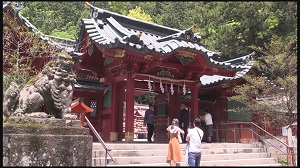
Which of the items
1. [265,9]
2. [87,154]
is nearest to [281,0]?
[265,9]

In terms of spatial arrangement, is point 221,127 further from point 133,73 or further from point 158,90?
point 133,73

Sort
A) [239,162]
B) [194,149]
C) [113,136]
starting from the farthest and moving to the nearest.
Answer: [113,136] < [239,162] < [194,149]

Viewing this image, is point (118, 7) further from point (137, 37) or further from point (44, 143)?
point (44, 143)

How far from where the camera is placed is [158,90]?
14.8 meters

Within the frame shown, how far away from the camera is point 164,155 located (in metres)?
9.84

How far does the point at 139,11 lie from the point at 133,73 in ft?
93.4

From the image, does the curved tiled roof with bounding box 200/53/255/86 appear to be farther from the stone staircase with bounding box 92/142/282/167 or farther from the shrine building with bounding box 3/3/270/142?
the stone staircase with bounding box 92/142/282/167

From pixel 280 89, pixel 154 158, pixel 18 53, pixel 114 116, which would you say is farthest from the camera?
pixel 114 116

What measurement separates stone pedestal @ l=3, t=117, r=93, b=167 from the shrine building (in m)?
4.93

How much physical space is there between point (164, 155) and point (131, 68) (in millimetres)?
3847

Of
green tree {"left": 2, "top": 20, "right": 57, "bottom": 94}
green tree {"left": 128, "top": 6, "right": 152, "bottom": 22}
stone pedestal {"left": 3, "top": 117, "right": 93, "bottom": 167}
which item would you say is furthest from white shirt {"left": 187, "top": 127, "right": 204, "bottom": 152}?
green tree {"left": 128, "top": 6, "right": 152, "bottom": 22}

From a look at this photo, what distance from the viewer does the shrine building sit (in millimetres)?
11742

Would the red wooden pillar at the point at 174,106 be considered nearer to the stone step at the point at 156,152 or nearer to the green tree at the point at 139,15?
the stone step at the point at 156,152

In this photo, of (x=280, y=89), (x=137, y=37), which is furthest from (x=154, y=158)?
(x=280, y=89)
